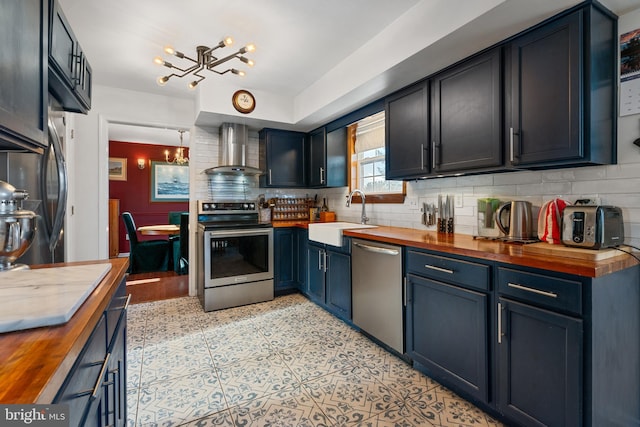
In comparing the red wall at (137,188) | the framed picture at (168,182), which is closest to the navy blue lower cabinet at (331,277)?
the framed picture at (168,182)

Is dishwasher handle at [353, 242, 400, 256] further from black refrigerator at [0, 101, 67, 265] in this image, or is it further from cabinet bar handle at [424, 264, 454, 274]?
black refrigerator at [0, 101, 67, 265]

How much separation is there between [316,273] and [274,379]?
1406mm

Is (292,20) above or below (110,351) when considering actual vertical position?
above

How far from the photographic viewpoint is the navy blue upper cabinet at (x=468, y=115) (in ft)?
6.24

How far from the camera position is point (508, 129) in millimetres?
1853

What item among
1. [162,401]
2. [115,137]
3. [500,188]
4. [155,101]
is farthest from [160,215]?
[500,188]

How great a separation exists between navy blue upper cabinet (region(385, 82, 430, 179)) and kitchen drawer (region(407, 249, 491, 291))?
2.43 ft

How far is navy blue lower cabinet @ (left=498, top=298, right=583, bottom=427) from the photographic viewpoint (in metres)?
1.29

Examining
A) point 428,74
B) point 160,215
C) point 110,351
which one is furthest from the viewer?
point 160,215

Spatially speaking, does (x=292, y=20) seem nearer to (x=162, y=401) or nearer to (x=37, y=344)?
(x=37, y=344)

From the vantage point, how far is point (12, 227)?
1.02 metres

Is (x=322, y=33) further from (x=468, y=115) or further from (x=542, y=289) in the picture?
(x=542, y=289)

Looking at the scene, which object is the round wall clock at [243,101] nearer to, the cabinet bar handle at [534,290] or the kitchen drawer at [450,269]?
the kitchen drawer at [450,269]

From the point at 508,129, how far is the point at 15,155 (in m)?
2.61
